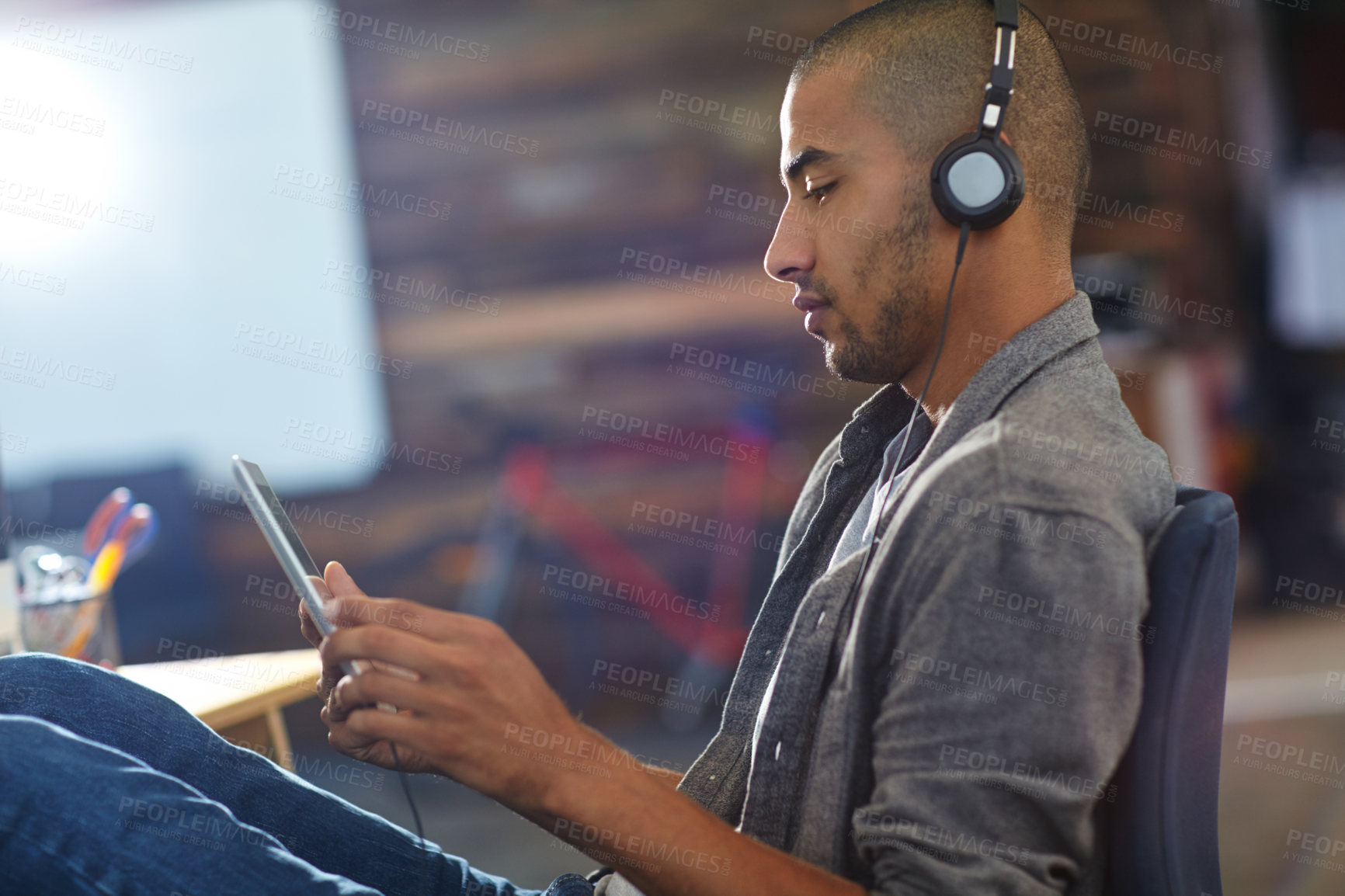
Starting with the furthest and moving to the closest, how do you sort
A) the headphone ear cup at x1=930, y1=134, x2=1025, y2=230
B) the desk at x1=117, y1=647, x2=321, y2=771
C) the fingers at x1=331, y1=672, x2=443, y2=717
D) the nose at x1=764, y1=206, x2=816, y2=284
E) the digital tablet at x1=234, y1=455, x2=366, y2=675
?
1. the desk at x1=117, y1=647, x2=321, y2=771
2. the nose at x1=764, y1=206, x2=816, y2=284
3. the headphone ear cup at x1=930, y1=134, x2=1025, y2=230
4. the digital tablet at x1=234, y1=455, x2=366, y2=675
5. the fingers at x1=331, y1=672, x2=443, y2=717

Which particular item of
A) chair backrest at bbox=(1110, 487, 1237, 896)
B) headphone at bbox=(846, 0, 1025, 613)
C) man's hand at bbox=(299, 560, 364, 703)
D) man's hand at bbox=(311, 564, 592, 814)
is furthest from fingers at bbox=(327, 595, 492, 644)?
chair backrest at bbox=(1110, 487, 1237, 896)

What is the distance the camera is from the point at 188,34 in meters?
3.54

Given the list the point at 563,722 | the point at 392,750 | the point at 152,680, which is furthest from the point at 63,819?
the point at 152,680

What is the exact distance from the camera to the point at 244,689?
1.24 meters

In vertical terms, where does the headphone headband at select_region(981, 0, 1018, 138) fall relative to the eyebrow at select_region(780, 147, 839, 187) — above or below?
above

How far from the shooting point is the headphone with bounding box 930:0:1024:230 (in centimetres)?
92

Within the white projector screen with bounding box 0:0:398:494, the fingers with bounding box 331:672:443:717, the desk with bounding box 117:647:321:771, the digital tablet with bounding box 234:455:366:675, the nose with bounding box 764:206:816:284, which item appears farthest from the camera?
the white projector screen with bounding box 0:0:398:494

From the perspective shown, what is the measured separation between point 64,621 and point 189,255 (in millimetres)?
2683

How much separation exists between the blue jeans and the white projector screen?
2.70 metres

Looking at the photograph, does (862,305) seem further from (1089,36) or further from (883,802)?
(1089,36)

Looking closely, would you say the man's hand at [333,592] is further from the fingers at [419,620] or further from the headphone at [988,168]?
the headphone at [988,168]

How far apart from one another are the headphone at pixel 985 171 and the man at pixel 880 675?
4cm

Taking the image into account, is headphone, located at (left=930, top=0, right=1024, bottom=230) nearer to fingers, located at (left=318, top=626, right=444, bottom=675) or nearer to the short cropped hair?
the short cropped hair

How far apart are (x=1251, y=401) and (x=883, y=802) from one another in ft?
13.0
